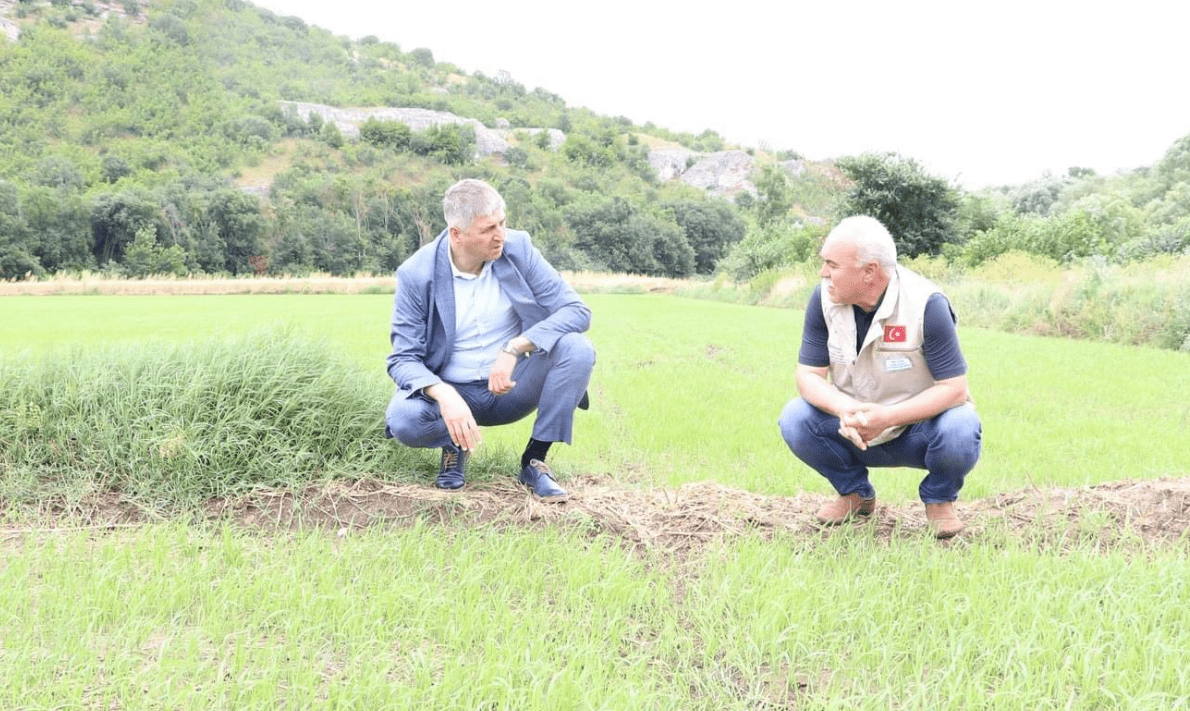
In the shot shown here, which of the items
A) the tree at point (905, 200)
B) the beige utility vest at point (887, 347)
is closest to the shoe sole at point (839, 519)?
the beige utility vest at point (887, 347)

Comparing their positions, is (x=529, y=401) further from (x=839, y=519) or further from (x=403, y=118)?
(x=403, y=118)

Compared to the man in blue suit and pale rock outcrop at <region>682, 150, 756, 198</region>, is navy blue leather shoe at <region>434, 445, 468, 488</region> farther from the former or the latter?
pale rock outcrop at <region>682, 150, 756, 198</region>

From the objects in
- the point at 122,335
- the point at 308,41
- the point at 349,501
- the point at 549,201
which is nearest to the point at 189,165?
the point at 549,201

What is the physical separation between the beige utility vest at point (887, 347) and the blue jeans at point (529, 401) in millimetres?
1098

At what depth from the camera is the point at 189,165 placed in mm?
66625

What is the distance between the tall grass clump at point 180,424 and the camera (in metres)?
3.36

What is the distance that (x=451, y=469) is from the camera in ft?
12.0

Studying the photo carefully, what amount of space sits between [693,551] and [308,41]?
418 feet

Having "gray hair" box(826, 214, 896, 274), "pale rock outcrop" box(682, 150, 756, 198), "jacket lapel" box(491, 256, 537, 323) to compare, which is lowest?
"jacket lapel" box(491, 256, 537, 323)

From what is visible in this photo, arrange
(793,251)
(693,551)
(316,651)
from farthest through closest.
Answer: (793,251)
(693,551)
(316,651)

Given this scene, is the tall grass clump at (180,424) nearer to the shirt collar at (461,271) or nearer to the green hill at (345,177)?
the shirt collar at (461,271)

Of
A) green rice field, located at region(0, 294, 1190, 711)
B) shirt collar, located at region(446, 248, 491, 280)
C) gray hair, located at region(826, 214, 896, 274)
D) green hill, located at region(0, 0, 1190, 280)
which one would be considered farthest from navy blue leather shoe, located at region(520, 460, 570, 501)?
green hill, located at region(0, 0, 1190, 280)

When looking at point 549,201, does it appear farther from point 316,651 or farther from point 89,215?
point 316,651

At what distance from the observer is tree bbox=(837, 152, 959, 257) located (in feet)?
86.8
